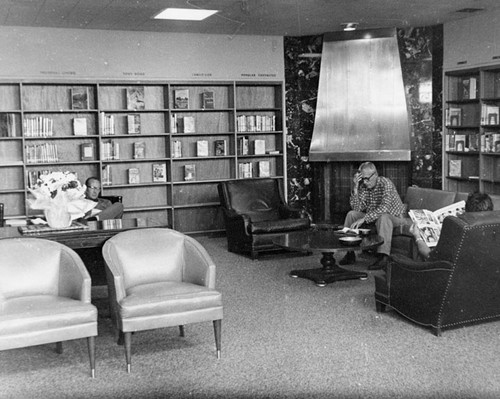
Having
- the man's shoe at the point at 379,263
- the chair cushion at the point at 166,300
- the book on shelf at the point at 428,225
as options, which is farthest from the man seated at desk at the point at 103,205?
the book on shelf at the point at 428,225

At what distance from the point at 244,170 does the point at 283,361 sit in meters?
6.57

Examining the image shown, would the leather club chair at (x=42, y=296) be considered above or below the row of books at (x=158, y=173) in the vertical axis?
below

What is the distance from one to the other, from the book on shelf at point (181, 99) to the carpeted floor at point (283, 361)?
16.1ft

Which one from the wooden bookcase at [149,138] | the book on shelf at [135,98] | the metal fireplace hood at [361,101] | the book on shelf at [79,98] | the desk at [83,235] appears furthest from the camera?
the metal fireplace hood at [361,101]

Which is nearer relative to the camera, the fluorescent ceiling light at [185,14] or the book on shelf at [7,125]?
the fluorescent ceiling light at [185,14]

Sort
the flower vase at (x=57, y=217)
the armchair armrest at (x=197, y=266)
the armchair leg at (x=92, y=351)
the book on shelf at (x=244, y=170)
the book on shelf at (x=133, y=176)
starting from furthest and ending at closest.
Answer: the book on shelf at (x=244, y=170) → the book on shelf at (x=133, y=176) → the flower vase at (x=57, y=217) → the armchair armrest at (x=197, y=266) → the armchair leg at (x=92, y=351)

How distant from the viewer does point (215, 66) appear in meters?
10.8

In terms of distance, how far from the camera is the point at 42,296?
16.0 feet

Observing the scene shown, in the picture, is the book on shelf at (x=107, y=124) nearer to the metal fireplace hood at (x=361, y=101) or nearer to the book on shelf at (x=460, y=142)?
the metal fireplace hood at (x=361, y=101)

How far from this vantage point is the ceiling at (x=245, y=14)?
27.9ft

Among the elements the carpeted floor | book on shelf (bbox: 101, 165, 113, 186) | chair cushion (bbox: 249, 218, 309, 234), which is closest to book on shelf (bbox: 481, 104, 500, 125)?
chair cushion (bbox: 249, 218, 309, 234)

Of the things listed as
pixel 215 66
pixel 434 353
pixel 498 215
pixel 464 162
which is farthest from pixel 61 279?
pixel 464 162

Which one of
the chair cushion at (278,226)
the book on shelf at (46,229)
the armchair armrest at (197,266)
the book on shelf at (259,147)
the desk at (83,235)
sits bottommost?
the chair cushion at (278,226)

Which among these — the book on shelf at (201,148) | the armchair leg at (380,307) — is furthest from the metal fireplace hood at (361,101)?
the armchair leg at (380,307)
